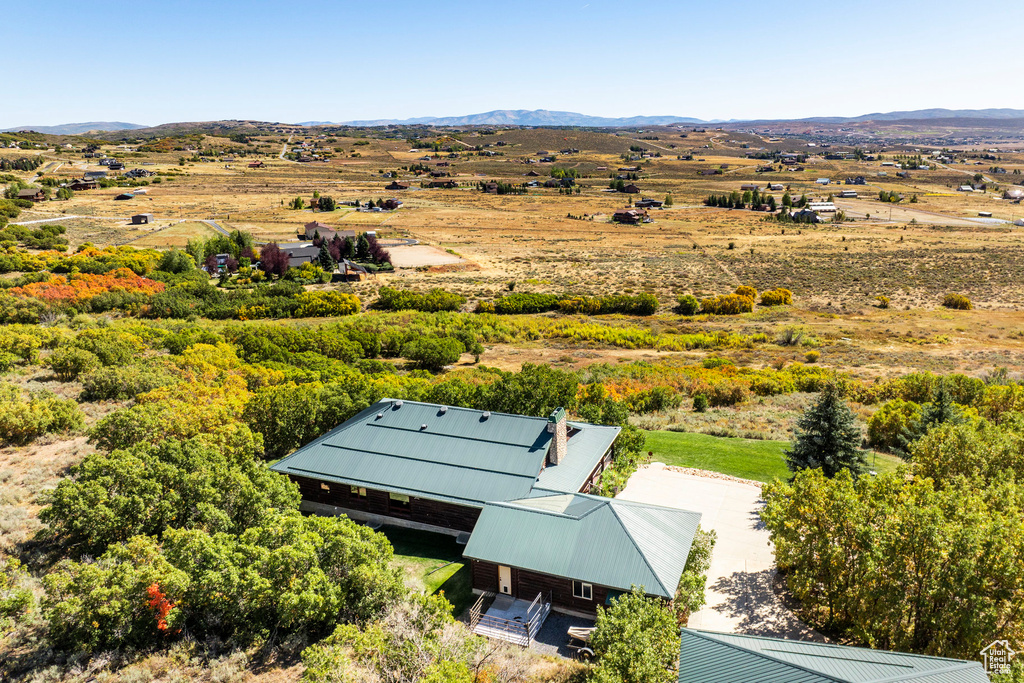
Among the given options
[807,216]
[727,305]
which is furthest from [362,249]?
[807,216]

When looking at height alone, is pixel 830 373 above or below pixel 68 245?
below

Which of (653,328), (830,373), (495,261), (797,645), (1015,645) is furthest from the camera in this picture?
(495,261)

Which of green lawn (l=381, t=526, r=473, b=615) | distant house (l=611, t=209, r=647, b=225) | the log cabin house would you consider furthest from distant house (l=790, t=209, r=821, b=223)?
green lawn (l=381, t=526, r=473, b=615)

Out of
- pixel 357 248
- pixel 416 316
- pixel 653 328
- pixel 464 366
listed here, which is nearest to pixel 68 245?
pixel 357 248

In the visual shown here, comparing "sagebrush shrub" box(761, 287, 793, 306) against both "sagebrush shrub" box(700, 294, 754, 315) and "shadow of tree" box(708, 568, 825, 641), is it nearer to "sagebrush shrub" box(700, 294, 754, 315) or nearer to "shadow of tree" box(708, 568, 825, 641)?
"sagebrush shrub" box(700, 294, 754, 315)

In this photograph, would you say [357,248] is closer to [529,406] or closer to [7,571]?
[529,406]

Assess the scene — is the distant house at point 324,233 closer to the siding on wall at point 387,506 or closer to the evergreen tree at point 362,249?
the evergreen tree at point 362,249

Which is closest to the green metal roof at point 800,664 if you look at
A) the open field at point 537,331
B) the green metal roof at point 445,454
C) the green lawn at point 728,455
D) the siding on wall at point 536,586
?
the siding on wall at point 536,586
